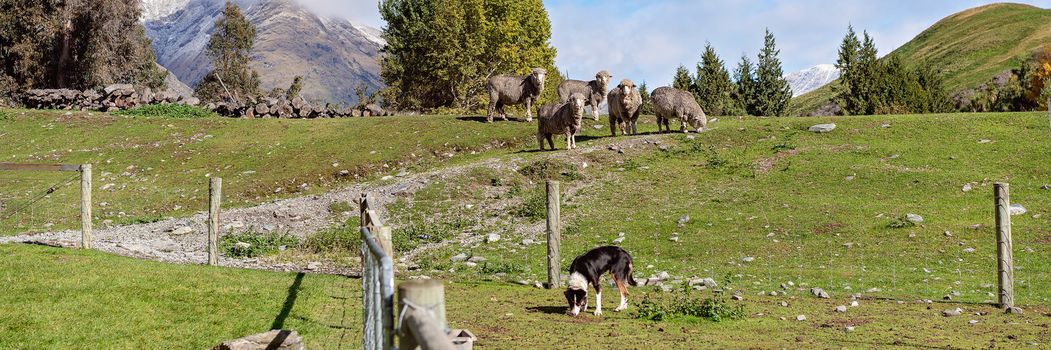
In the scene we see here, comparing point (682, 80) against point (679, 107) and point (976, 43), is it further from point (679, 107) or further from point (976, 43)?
point (976, 43)

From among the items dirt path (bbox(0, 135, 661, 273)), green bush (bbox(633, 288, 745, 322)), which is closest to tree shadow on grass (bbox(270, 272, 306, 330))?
dirt path (bbox(0, 135, 661, 273))

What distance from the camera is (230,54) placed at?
89.5 meters

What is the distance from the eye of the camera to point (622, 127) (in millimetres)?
33031

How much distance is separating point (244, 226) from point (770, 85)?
3687cm

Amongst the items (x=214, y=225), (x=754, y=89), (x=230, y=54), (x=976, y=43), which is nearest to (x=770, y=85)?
(x=754, y=89)

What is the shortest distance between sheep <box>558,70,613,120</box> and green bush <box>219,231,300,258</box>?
50.6 ft

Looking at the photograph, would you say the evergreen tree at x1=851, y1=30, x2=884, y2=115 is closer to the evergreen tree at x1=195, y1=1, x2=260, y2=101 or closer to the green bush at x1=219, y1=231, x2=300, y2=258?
the green bush at x1=219, y1=231, x2=300, y2=258

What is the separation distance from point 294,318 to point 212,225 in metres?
6.67

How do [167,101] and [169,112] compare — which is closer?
[169,112]

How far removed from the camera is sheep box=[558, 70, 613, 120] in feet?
115

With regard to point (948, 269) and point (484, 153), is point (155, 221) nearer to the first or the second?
point (484, 153)

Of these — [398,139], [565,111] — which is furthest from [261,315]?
[398,139]

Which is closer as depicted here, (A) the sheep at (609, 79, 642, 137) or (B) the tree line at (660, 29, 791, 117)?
(A) the sheep at (609, 79, 642, 137)

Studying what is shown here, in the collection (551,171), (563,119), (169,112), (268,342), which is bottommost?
(268,342)
